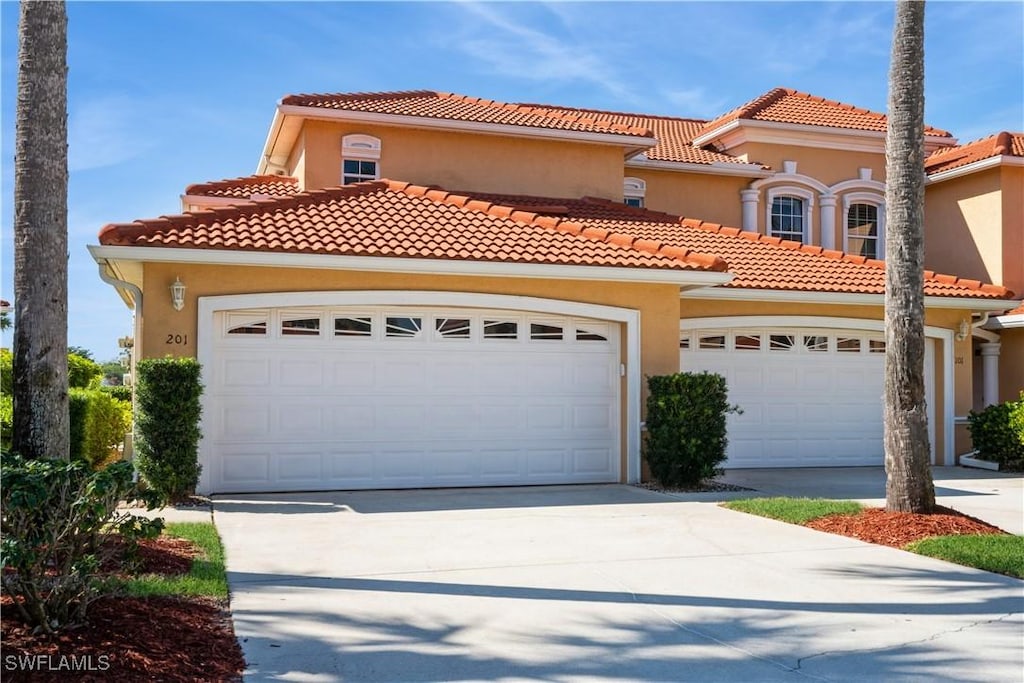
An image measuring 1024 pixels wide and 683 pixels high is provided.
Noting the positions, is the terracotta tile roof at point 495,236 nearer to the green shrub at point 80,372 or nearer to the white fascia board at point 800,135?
the white fascia board at point 800,135

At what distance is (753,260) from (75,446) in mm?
11684

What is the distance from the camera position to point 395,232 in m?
14.0

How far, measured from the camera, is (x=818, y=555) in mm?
9102

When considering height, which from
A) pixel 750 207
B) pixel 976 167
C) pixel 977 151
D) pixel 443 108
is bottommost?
pixel 750 207

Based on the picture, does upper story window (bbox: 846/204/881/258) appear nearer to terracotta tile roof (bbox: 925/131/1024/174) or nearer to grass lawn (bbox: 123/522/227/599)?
terracotta tile roof (bbox: 925/131/1024/174)

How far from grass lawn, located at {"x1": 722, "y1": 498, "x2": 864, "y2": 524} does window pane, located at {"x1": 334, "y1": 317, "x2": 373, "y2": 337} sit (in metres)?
5.30

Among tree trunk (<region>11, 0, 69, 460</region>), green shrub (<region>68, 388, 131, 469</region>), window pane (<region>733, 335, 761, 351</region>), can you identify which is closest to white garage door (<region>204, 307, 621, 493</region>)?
green shrub (<region>68, 388, 131, 469</region>)

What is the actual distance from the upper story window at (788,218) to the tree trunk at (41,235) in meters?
18.1

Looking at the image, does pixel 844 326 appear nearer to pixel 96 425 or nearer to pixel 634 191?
pixel 634 191

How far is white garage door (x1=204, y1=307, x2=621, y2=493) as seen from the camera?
13.0 metres

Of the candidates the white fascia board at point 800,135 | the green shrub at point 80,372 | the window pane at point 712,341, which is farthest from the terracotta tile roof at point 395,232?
the green shrub at point 80,372

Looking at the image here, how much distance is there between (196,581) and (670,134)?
65.5ft

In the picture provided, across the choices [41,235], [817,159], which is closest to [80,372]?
[817,159]

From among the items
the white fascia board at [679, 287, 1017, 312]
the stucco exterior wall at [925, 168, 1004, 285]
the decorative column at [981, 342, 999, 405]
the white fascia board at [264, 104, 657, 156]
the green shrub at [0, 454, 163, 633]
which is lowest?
the green shrub at [0, 454, 163, 633]
